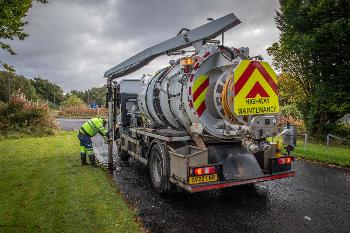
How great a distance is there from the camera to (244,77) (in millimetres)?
5414

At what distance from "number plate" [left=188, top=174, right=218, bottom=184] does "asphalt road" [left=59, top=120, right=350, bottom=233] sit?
60cm

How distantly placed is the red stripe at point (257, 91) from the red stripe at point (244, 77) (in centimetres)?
21

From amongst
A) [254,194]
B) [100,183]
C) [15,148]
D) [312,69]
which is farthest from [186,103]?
[312,69]

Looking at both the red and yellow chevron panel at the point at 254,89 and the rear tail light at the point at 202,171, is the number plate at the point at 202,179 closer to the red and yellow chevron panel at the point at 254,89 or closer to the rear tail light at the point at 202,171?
the rear tail light at the point at 202,171

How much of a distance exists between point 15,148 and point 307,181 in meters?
11.0

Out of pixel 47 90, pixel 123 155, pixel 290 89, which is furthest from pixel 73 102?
pixel 123 155

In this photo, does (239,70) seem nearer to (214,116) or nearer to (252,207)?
(214,116)

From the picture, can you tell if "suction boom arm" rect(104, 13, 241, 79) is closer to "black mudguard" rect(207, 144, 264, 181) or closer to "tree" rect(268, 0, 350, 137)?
"black mudguard" rect(207, 144, 264, 181)

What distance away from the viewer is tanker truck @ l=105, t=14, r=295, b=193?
544 centimetres

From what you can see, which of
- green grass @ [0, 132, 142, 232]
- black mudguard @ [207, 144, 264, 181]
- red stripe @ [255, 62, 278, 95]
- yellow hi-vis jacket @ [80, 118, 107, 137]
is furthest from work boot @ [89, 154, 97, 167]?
red stripe @ [255, 62, 278, 95]

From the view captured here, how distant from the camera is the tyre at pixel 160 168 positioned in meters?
6.43

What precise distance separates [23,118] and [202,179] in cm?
1520

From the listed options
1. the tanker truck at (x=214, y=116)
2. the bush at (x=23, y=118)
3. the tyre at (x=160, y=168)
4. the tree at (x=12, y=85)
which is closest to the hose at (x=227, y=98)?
the tanker truck at (x=214, y=116)

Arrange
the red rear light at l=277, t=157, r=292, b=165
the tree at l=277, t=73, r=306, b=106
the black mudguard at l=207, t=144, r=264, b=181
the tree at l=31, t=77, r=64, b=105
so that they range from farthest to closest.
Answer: the tree at l=31, t=77, r=64, b=105, the tree at l=277, t=73, r=306, b=106, the red rear light at l=277, t=157, r=292, b=165, the black mudguard at l=207, t=144, r=264, b=181
